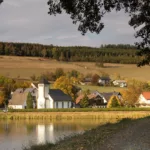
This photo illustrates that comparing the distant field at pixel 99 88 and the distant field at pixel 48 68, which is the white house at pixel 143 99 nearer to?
the distant field at pixel 99 88

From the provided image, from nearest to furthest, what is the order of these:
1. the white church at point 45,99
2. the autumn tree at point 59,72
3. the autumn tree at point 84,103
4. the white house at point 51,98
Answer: the autumn tree at point 84,103 → the white house at point 51,98 → the white church at point 45,99 → the autumn tree at point 59,72

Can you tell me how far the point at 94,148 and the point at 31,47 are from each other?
12905cm

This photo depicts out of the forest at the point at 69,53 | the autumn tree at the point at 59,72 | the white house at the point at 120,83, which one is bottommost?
the white house at the point at 120,83

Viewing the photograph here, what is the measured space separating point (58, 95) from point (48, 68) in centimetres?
3080

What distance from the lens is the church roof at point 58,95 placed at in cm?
9469

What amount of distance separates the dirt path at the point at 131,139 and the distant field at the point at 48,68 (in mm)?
104793

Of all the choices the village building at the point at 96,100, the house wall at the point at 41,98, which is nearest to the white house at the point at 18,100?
the house wall at the point at 41,98

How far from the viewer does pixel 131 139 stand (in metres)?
13.7

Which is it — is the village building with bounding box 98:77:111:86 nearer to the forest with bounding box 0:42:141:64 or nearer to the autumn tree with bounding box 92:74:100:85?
the autumn tree with bounding box 92:74:100:85

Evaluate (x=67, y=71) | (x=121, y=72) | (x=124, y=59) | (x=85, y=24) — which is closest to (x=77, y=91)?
(x=67, y=71)

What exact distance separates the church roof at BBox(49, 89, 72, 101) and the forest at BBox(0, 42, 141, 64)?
1512 inches

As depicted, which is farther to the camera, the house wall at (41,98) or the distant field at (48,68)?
the distant field at (48,68)

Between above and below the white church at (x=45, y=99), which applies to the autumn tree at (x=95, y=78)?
above

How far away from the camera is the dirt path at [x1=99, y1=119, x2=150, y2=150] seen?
1291 centimetres
